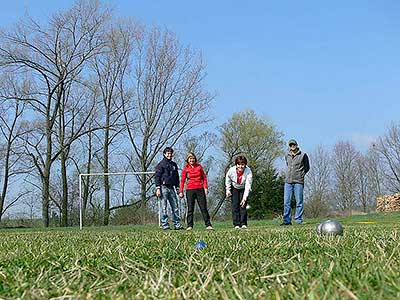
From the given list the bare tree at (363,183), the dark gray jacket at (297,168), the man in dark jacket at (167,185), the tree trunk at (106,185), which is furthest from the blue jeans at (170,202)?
the bare tree at (363,183)

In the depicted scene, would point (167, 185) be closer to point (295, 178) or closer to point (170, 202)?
point (170, 202)

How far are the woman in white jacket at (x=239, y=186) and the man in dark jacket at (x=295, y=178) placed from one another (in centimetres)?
152

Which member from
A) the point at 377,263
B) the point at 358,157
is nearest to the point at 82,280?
the point at 377,263

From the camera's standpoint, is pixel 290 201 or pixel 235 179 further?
pixel 290 201

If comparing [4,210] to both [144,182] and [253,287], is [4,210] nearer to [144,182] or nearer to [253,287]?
[144,182]

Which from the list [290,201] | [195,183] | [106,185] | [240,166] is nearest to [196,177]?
[195,183]

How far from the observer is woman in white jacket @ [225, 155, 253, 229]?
45.1 ft

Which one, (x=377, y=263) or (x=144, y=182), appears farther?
(x=144, y=182)

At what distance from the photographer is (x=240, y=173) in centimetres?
1380

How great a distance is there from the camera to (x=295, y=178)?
15117mm

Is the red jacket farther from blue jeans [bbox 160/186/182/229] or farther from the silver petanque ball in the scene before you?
the silver petanque ball

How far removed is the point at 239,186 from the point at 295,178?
1911 mm

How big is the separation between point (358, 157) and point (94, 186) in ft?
96.5

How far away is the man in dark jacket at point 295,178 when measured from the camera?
14.9m
